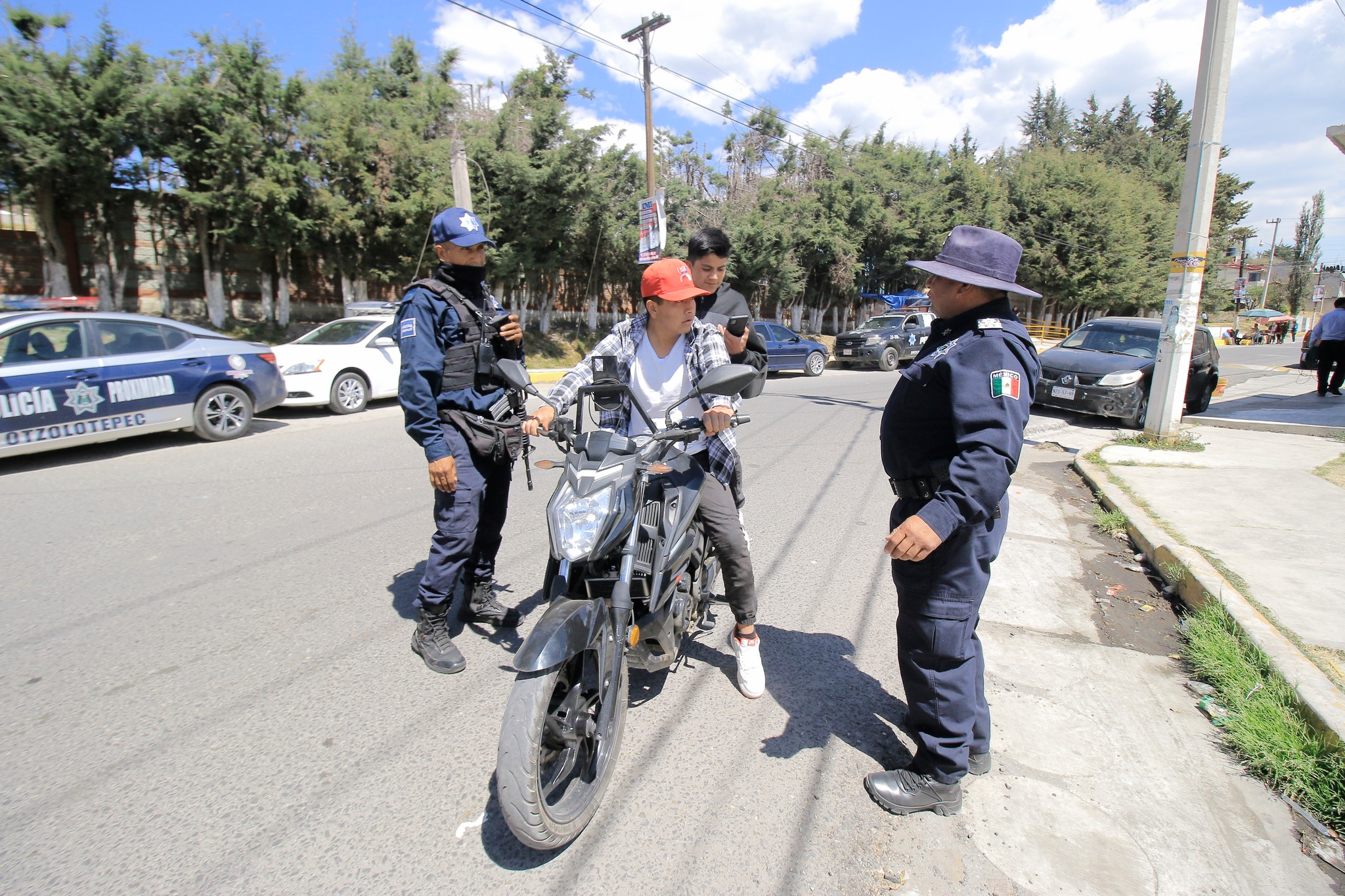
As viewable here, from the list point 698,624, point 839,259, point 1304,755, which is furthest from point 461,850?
point 839,259

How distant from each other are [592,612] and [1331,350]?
17.8 meters

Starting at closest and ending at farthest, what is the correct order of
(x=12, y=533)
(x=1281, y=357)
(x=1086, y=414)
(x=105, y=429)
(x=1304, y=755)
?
(x=1304, y=755)
(x=12, y=533)
(x=105, y=429)
(x=1086, y=414)
(x=1281, y=357)

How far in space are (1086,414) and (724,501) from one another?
1107 cm

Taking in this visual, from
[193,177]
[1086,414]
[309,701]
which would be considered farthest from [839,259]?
[309,701]

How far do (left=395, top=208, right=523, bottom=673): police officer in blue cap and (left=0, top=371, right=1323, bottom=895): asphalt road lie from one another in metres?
0.40

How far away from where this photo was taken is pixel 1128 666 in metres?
3.51

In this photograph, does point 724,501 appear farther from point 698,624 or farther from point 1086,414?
point 1086,414

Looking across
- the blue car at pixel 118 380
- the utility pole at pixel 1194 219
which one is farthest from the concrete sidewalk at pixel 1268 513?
the blue car at pixel 118 380

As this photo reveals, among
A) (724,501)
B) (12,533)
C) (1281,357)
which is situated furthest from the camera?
(1281,357)

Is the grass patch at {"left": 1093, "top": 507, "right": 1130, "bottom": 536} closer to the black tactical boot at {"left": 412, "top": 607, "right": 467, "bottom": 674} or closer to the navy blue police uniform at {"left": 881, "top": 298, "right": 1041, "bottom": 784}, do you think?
the navy blue police uniform at {"left": 881, "top": 298, "right": 1041, "bottom": 784}

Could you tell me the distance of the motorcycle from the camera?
6.57 feet

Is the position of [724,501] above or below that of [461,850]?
above

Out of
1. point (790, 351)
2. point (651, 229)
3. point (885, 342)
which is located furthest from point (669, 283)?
point (885, 342)

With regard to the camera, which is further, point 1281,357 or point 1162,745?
point 1281,357
